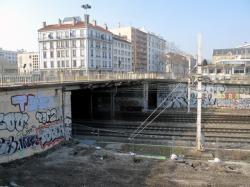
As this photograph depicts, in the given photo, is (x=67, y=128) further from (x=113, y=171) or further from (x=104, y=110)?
(x=104, y=110)

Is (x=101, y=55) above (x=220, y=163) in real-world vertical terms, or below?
above

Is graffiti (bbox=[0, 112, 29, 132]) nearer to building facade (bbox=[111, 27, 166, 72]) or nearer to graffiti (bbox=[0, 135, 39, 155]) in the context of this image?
graffiti (bbox=[0, 135, 39, 155])

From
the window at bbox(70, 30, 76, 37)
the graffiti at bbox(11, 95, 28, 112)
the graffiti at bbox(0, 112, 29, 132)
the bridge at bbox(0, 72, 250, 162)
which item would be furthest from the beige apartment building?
the graffiti at bbox(0, 112, 29, 132)

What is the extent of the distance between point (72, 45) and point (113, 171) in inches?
3535

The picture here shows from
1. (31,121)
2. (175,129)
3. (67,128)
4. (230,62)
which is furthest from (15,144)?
(230,62)

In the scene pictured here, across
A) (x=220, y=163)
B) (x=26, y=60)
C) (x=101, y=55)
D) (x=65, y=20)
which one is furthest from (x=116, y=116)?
(x=26, y=60)

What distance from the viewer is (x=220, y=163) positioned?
2388 cm

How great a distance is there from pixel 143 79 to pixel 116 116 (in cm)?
920

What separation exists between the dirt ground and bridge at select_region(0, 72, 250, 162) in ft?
8.34

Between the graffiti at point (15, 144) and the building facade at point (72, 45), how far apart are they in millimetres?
77988

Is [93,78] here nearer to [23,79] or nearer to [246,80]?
[23,79]

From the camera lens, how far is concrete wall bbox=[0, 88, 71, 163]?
2411 cm

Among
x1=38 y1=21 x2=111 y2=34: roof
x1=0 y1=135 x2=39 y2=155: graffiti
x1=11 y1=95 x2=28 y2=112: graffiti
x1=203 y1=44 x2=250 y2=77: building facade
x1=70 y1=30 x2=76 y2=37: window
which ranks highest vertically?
x1=38 y1=21 x2=111 y2=34: roof

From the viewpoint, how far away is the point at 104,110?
58250mm
